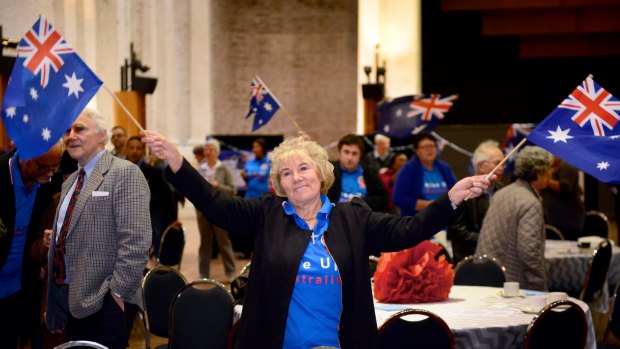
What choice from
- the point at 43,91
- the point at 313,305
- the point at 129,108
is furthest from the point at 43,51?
the point at 129,108

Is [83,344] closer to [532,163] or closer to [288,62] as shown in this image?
[532,163]

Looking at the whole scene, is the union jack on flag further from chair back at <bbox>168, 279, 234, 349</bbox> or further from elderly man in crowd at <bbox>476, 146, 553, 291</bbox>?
elderly man in crowd at <bbox>476, 146, 553, 291</bbox>

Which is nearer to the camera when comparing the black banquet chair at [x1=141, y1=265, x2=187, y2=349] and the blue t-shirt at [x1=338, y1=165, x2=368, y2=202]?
A: the black banquet chair at [x1=141, y1=265, x2=187, y2=349]

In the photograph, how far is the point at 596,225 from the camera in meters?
10.0

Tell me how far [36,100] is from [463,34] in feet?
50.5

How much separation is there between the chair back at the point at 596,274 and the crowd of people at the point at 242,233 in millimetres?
863

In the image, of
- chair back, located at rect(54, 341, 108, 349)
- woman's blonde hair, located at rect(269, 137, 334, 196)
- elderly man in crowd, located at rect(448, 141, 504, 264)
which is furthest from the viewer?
elderly man in crowd, located at rect(448, 141, 504, 264)

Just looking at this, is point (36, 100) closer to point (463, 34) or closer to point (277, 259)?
point (277, 259)

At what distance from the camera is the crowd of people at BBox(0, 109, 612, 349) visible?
3416 mm

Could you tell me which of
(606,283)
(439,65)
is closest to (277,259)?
(606,283)

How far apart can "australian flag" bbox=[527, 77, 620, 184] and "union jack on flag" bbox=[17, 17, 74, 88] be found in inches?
76.1

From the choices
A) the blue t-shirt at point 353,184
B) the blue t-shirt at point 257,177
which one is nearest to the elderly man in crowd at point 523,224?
the blue t-shirt at point 353,184

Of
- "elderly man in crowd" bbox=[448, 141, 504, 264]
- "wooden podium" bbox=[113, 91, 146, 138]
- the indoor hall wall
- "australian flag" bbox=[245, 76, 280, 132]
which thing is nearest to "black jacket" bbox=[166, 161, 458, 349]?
"elderly man in crowd" bbox=[448, 141, 504, 264]

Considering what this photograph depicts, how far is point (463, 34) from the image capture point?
735 inches
